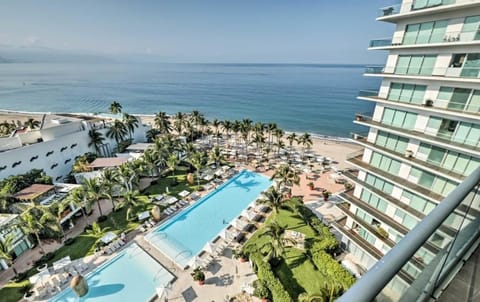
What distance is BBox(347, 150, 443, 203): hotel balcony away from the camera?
1808cm

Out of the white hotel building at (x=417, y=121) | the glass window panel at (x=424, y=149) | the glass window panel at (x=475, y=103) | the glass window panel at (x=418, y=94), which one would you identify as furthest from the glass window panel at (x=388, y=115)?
the glass window panel at (x=475, y=103)

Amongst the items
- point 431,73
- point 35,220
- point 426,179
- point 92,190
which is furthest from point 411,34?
point 35,220

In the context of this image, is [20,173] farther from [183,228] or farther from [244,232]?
[244,232]

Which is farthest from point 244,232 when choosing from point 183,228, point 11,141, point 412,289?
point 11,141

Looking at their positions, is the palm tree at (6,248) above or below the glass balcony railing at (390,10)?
below

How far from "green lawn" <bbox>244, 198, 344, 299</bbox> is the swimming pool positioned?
6.18 metres

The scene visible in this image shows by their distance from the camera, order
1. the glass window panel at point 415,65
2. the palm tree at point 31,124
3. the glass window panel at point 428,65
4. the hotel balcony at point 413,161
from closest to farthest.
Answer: the hotel balcony at point 413,161 → the glass window panel at point 428,65 → the glass window panel at point 415,65 → the palm tree at point 31,124

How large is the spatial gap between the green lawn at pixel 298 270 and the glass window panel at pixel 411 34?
20530mm

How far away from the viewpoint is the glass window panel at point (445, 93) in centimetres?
1671

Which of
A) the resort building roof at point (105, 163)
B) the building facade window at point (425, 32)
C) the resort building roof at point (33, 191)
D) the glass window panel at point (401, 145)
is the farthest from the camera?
the resort building roof at point (105, 163)

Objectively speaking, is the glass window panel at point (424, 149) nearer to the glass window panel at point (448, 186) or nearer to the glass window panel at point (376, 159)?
the glass window panel at point (448, 186)

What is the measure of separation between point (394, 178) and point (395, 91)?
7582 mm

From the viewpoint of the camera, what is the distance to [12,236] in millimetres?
23312

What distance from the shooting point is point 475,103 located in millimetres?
15656
